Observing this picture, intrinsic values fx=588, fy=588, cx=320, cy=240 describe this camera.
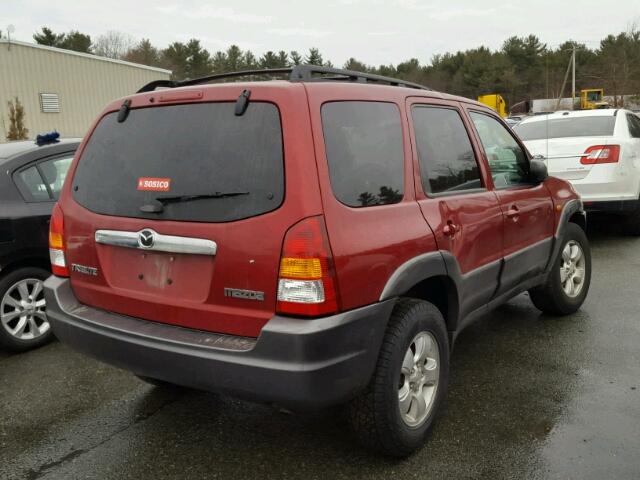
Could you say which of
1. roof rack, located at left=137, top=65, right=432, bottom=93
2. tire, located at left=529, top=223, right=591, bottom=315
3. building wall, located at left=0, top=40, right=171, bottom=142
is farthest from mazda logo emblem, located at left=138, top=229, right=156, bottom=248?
building wall, located at left=0, top=40, right=171, bottom=142

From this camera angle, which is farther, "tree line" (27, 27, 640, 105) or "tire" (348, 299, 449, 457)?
"tree line" (27, 27, 640, 105)

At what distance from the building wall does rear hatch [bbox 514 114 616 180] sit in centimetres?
1915

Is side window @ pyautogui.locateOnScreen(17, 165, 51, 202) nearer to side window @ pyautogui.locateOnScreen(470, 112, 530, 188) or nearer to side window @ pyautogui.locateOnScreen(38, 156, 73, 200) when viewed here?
side window @ pyautogui.locateOnScreen(38, 156, 73, 200)

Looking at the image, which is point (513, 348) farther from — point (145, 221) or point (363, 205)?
point (145, 221)

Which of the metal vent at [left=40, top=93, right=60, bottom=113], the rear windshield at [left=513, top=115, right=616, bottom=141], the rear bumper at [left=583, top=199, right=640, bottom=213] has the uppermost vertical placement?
the metal vent at [left=40, top=93, right=60, bottom=113]

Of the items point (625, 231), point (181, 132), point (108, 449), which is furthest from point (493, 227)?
point (625, 231)

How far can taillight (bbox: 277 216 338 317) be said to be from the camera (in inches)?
90.4

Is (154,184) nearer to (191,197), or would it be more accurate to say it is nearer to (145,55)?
(191,197)

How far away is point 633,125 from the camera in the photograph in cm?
801

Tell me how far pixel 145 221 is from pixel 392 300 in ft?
3.77

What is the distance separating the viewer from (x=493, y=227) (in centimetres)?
352

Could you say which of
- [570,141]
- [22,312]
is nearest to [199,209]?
[22,312]

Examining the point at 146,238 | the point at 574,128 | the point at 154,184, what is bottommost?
the point at 146,238

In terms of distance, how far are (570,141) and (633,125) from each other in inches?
56.2
